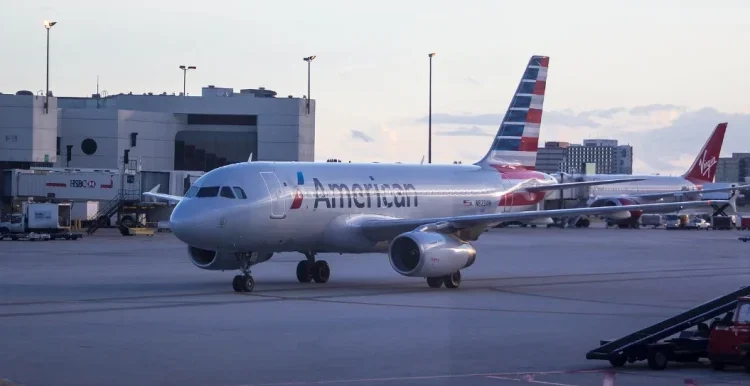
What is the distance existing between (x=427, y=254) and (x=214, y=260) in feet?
19.6

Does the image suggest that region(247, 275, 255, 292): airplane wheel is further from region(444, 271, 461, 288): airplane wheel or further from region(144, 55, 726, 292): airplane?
region(444, 271, 461, 288): airplane wheel

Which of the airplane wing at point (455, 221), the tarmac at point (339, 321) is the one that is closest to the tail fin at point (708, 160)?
the tarmac at point (339, 321)

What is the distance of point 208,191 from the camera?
28.4m

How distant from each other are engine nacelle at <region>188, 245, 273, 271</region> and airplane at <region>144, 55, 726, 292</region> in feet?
0.09

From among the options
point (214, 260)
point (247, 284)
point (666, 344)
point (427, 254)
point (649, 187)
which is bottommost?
point (247, 284)

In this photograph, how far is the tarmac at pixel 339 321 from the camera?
50.0 feet

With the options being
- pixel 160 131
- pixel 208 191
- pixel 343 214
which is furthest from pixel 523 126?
pixel 160 131

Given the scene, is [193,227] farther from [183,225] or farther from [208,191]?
[208,191]

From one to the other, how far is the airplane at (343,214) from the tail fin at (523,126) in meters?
1.28

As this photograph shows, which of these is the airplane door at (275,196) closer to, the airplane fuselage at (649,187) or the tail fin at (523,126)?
the tail fin at (523,126)

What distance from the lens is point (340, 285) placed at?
30.3m

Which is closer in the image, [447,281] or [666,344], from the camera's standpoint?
[666,344]

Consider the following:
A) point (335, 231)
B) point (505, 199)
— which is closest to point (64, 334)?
point (335, 231)

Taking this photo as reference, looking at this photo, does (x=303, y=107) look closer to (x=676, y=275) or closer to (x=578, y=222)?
(x=578, y=222)
